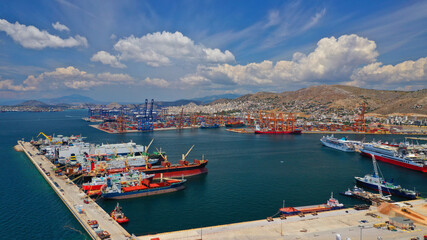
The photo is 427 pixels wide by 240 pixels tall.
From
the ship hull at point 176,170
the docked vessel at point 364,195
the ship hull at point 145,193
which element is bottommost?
the ship hull at point 145,193

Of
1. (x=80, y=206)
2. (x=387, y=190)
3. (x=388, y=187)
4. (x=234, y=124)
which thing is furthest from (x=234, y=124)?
(x=80, y=206)

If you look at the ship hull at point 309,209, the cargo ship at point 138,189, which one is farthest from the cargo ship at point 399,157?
the cargo ship at point 138,189

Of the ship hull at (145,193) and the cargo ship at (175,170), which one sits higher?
the cargo ship at (175,170)

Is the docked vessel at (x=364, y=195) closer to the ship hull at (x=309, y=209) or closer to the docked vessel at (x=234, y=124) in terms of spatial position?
the ship hull at (x=309, y=209)

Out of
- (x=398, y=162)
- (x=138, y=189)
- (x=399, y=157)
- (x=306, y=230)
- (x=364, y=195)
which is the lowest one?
(x=138, y=189)

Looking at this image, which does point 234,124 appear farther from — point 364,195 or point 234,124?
point 364,195

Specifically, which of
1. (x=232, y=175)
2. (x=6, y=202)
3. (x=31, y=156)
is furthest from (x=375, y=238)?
(x=31, y=156)
